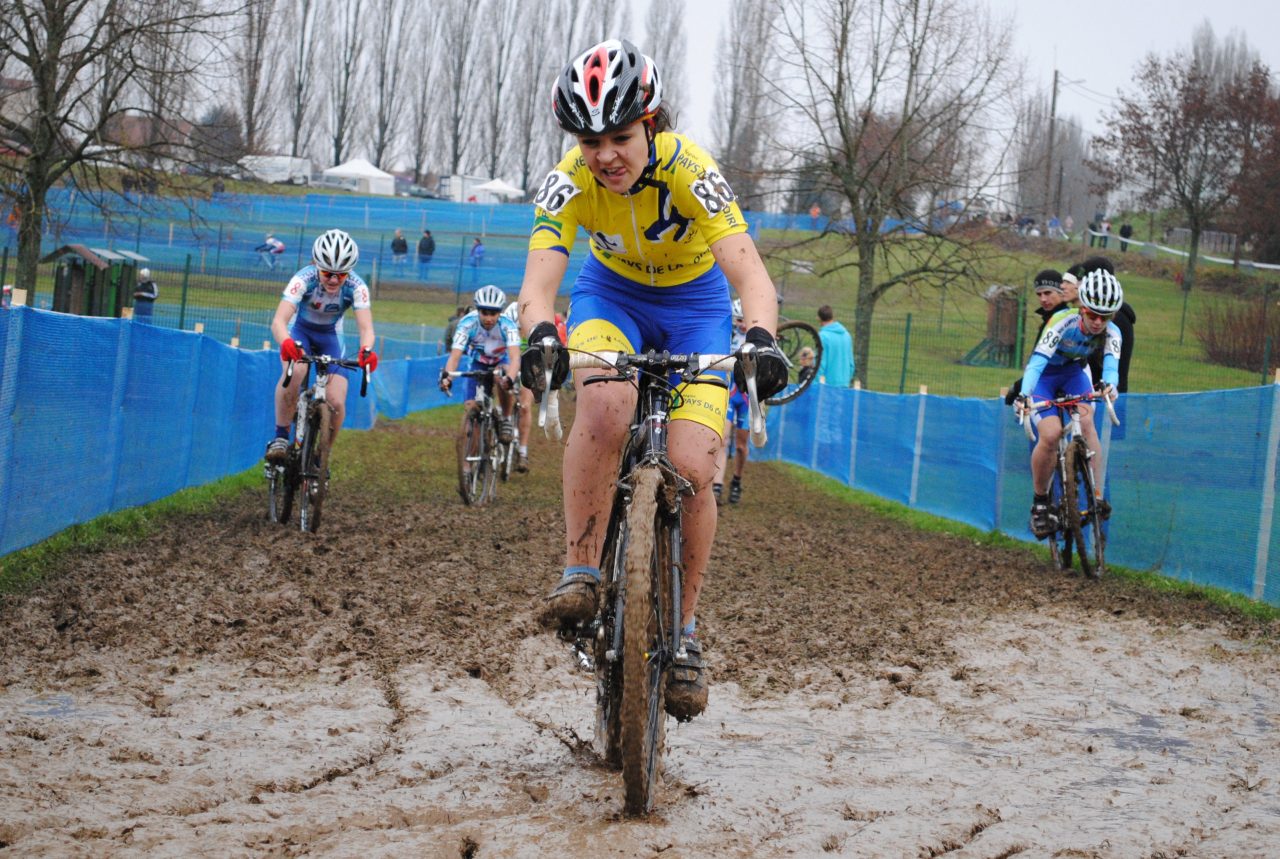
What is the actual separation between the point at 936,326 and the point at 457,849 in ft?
96.7

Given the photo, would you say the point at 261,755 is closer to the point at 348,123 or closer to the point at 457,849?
the point at 457,849

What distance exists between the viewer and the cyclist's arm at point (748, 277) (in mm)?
4531

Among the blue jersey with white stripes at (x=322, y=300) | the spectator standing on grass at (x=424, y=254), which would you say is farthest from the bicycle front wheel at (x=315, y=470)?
the spectator standing on grass at (x=424, y=254)

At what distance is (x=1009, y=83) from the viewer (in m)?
24.6

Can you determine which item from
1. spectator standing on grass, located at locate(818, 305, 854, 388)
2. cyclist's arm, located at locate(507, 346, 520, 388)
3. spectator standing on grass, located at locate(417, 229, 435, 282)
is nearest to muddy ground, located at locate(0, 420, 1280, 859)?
cyclist's arm, located at locate(507, 346, 520, 388)

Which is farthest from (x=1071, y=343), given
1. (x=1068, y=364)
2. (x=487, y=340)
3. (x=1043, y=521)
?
(x=487, y=340)

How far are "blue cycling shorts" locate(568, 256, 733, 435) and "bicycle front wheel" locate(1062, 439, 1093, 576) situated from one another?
518 cm

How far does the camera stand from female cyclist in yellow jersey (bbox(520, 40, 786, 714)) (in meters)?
4.39

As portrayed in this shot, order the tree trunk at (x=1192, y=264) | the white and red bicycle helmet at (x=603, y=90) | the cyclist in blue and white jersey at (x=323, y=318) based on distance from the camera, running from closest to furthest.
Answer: the white and red bicycle helmet at (x=603, y=90) → the cyclist in blue and white jersey at (x=323, y=318) → the tree trunk at (x=1192, y=264)

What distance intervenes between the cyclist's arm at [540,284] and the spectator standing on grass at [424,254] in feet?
142

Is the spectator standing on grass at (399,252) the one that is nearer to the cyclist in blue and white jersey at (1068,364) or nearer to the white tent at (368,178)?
the white tent at (368,178)

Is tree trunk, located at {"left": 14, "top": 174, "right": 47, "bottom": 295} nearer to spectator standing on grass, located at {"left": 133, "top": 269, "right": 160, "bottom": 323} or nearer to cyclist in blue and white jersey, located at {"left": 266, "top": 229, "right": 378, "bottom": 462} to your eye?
spectator standing on grass, located at {"left": 133, "top": 269, "right": 160, "bottom": 323}

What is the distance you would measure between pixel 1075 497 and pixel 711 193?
5.66 metres

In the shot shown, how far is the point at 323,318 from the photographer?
1025cm
